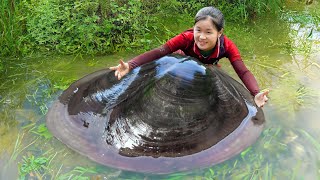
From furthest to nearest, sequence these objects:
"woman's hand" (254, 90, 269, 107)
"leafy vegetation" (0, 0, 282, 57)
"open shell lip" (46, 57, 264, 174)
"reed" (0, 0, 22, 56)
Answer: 1. "leafy vegetation" (0, 0, 282, 57)
2. "reed" (0, 0, 22, 56)
3. "woman's hand" (254, 90, 269, 107)
4. "open shell lip" (46, 57, 264, 174)

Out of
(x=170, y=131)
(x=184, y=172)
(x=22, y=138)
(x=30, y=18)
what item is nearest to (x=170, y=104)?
(x=170, y=131)

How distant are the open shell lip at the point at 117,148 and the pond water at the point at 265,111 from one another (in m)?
0.05

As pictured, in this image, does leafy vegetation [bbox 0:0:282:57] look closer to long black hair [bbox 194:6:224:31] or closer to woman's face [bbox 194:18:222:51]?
woman's face [bbox 194:18:222:51]

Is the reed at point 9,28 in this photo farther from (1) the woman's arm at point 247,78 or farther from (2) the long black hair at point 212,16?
(1) the woman's arm at point 247,78

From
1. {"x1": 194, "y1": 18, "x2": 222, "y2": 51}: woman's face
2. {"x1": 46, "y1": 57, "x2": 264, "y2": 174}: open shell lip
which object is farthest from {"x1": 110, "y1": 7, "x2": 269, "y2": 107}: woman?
{"x1": 46, "y1": 57, "x2": 264, "y2": 174}: open shell lip

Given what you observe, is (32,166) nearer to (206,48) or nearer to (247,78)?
(206,48)

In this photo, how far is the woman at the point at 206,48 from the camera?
2914 millimetres

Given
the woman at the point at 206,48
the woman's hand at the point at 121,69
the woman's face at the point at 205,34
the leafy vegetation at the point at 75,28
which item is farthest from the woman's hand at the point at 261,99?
the leafy vegetation at the point at 75,28

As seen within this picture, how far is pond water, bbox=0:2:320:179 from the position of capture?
2.62m

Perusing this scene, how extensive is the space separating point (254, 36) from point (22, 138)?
3212mm

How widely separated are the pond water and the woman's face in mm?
817

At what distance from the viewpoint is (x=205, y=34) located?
9.75 ft

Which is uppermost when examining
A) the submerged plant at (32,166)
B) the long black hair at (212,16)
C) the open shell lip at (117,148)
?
the long black hair at (212,16)

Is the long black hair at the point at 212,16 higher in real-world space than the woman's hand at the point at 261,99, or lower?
higher
